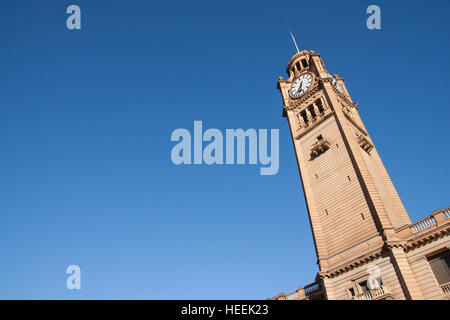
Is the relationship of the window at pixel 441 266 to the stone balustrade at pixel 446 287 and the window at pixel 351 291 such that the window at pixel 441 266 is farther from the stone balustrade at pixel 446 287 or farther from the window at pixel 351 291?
the window at pixel 351 291

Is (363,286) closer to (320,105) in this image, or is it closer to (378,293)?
(378,293)

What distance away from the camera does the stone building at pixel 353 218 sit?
3156 centimetres

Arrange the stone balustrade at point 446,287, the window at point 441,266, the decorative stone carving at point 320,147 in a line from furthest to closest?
the decorative stone carving at point 320,147 < the window at point 441,266 < the stone balustrade at point 446,287

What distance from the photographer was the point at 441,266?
30672 mm

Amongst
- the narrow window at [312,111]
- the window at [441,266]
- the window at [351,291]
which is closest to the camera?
the window at [441,266]

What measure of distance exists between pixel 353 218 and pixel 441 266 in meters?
10.5

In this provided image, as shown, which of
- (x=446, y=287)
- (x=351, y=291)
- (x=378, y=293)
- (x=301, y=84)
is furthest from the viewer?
(x=301, y=84)

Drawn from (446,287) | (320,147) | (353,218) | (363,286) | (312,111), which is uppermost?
(312,111)

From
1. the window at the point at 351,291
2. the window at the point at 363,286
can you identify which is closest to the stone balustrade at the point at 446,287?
the window at the point at 363,286

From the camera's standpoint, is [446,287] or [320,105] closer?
[446,287]

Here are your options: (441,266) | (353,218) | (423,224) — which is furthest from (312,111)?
(441,266)
